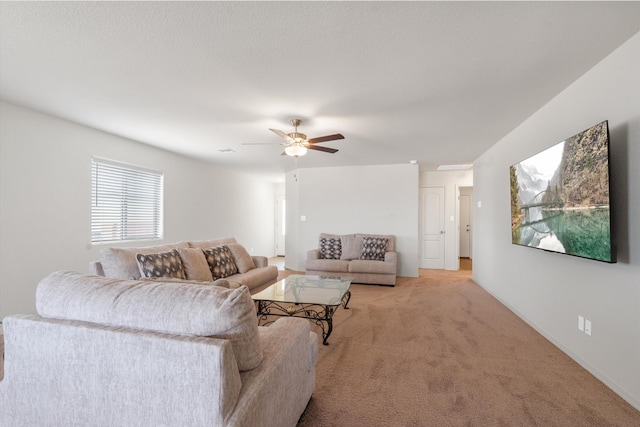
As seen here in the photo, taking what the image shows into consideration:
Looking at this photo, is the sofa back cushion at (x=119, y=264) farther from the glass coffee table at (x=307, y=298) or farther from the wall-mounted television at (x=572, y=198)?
the wall-mounted television at (x=572, y=198)

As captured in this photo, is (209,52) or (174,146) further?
(174,146)

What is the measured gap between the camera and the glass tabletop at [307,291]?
120 inches

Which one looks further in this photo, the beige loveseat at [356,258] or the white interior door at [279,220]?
the white interior door at [279,220]

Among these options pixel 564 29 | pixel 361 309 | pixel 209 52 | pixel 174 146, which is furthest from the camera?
pixel 174 146

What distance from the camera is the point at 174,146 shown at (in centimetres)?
491

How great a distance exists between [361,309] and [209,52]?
3331 millimetres

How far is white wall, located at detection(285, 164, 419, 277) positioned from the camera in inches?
248

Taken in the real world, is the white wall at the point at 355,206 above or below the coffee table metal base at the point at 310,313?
above

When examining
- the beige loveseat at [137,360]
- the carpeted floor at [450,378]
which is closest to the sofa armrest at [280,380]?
the beige loveseat at [137,360]

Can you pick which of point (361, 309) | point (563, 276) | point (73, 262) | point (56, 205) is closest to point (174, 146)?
point (56, 205)

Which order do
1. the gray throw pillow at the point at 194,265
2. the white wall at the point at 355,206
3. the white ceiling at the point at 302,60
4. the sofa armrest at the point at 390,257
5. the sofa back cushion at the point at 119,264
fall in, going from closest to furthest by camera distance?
the white ceiling at the point at 302,60 < the sofa back cushion at the point at 119,264 < the gray throw pillow at the point at 194,265 < the sofa armrest at the point at 390,257 < the white wall at the point at 355,206

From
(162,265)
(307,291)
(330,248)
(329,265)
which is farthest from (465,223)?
(162,265)

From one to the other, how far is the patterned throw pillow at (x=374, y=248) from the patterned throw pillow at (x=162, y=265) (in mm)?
3538

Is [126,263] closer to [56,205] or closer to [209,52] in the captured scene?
[56,205]
